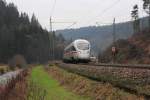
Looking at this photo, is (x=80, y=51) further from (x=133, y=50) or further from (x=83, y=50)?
(x=133, y=50)

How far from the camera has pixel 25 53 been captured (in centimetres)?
16950

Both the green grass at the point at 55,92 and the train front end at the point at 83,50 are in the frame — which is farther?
the train front end at the point at 83,50

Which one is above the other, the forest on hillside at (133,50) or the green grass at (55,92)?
the forest on hillside at (133,50)

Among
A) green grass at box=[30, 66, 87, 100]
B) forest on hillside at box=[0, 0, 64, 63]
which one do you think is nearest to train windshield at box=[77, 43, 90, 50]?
green grass at box=[30, 66, 87, 100]

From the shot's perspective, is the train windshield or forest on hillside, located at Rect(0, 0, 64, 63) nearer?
the train windshield

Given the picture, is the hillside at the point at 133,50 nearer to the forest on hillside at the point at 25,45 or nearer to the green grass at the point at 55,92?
the green grass at the point at 55,92

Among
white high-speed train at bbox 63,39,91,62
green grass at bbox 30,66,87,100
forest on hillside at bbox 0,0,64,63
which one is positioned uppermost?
forest on hillside at bbox 0,0,64,63

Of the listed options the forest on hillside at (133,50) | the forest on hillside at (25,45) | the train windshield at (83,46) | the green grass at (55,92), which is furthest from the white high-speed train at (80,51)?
the forest on hillside at (25,45)

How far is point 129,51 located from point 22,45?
90298 millimetres

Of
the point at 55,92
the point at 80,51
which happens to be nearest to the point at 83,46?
the point at 80,51

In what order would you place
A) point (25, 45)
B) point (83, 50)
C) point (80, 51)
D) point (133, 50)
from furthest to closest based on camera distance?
1. point (25, 45)
2. point (133, 50)
3. point (83, 50)
4. point (80, 51)

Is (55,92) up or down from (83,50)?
down

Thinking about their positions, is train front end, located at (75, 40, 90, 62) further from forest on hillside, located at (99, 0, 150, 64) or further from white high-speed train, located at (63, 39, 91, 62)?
forest on hillside, located at (99, 0, 150, 64)

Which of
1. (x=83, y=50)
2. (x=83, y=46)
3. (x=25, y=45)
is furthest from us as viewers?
(x=25, y=45)
